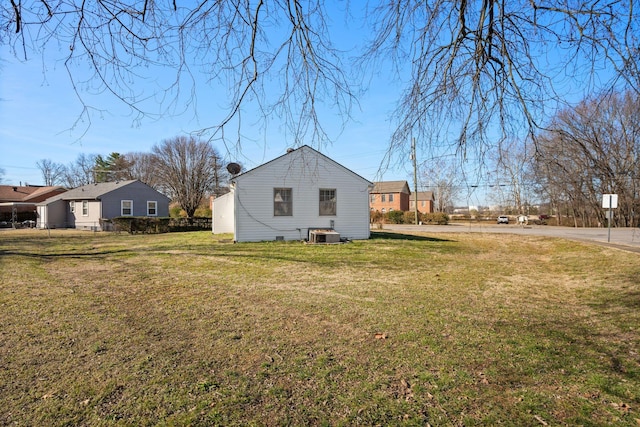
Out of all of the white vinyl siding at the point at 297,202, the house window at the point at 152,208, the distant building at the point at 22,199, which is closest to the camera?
the white vinyl siding at the point at 297,202

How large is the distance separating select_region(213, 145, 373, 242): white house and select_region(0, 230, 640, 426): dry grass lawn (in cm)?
711

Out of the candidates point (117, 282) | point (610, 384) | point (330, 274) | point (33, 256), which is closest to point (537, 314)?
point (610, 384)

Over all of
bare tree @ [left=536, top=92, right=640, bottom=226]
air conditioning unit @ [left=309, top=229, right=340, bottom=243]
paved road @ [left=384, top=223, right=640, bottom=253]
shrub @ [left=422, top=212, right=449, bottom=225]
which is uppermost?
bare tree @ [left=536, top=92, right=640, bottom=226]

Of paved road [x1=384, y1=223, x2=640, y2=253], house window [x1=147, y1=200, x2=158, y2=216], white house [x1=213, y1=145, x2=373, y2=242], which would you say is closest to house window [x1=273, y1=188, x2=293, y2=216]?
white house [x1=213, y1=145, x2=373, y2=242]

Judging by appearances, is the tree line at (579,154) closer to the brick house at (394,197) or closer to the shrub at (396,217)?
the shrub at (396,217)

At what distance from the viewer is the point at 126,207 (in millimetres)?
29719

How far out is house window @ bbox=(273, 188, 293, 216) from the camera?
1597 cm

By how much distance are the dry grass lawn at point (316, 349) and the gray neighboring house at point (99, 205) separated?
22.6 meters

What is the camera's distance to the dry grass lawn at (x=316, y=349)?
2754 millimetres

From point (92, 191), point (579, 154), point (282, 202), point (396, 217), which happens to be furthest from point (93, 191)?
point (579, 154)

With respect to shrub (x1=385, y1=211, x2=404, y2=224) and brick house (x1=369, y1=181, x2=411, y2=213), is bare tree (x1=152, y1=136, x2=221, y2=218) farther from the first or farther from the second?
brick house (x1=369, y1=181, x2=411, y2=213)

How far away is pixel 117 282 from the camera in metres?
7.66

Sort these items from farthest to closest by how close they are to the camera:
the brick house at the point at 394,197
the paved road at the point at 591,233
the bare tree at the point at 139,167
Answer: the brick house at the point at 394,197 → the bare tree at the point at 139,167 → the paved road at the point at 591,233

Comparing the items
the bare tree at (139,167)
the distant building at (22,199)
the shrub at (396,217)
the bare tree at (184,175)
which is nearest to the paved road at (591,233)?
the shrub at (396,217)
